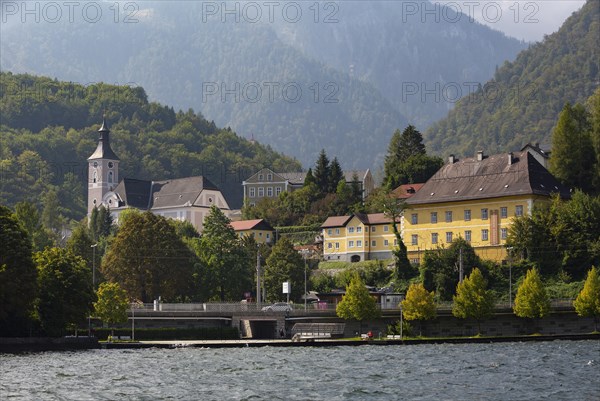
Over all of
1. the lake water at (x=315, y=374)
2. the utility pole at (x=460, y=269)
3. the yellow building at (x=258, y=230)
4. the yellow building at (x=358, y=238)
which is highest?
the yellow building at (x=258, y=230)

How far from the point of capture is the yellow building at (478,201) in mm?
129500

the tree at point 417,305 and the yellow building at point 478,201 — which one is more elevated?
the yellow building at point 478,201

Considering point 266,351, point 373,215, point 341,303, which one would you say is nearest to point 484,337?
point 341,303

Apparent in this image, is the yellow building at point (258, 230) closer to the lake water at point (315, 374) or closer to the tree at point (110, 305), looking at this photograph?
the tree at point (110, 305)

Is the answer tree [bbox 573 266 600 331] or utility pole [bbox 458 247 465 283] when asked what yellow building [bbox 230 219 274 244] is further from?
tree [bbox 573 266 600 331]

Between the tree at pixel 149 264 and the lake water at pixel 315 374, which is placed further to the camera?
the tree at pixel 149 264

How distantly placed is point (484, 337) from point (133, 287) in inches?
1518

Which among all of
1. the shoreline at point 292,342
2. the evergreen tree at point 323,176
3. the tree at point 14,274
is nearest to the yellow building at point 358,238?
the evergreen tree at point 323,176

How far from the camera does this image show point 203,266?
12962 cm

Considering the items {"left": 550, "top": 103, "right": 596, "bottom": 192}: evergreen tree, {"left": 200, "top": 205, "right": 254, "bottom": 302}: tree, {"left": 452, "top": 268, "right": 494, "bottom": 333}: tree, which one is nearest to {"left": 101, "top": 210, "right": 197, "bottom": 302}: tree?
{"left": 200, "top": 205, "right": 254, "bottom": 302}: tree

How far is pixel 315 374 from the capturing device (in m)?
72.6

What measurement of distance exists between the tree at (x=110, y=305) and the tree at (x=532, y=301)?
35085mm

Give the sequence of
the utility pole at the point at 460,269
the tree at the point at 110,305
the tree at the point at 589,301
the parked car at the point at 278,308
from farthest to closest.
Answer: the utility pole at the point at 460,269 → the parked car at the point at 278,308 → the tree at the point at 110,305 → the tree at the point at 589,301

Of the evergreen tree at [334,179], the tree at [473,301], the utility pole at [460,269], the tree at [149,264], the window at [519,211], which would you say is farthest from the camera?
the evergreen tree at [334,179]
